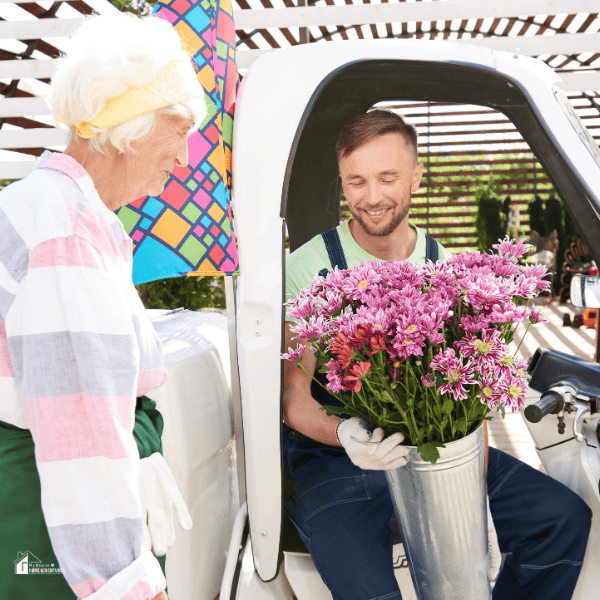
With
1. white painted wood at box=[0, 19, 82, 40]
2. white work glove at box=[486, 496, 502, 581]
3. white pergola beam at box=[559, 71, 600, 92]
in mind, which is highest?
white painted wood at box=[0, 19, 82, 40]

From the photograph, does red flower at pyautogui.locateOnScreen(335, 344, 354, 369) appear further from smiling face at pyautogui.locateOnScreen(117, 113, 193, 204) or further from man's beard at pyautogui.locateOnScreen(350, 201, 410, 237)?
man's beard at pyautogui.locateOnScreen(350, 201, 410, 237)

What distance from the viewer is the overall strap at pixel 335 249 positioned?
164 centimetres

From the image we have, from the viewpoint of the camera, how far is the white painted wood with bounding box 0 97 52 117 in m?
4.67

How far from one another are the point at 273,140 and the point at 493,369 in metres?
0.69

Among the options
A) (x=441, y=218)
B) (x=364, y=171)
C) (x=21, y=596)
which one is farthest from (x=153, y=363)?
(x=441, y=218)

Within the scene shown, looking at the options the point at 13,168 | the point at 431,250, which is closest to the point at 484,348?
the point at 431,250

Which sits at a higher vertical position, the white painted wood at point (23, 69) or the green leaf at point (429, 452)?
the white painted wood at point (23, 69)

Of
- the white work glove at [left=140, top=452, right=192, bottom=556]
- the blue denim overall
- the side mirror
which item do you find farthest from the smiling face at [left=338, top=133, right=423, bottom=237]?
the white work glove at [left=140, top=452, right=192, bottom=556]

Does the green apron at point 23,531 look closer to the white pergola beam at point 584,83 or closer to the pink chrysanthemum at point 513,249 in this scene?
the pink chrysanthemum at point 513,249

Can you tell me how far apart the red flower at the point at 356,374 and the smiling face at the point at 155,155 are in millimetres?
490

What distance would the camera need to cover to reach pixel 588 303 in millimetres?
1251

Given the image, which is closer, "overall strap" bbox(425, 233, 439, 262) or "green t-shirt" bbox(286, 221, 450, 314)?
"green t-shirt" bbox(286, 221, 450, 314)

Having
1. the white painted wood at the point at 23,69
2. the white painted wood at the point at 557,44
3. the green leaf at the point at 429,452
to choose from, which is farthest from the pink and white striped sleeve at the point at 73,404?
the white painted wood at the point at 23,69

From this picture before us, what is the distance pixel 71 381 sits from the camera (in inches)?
33.2
